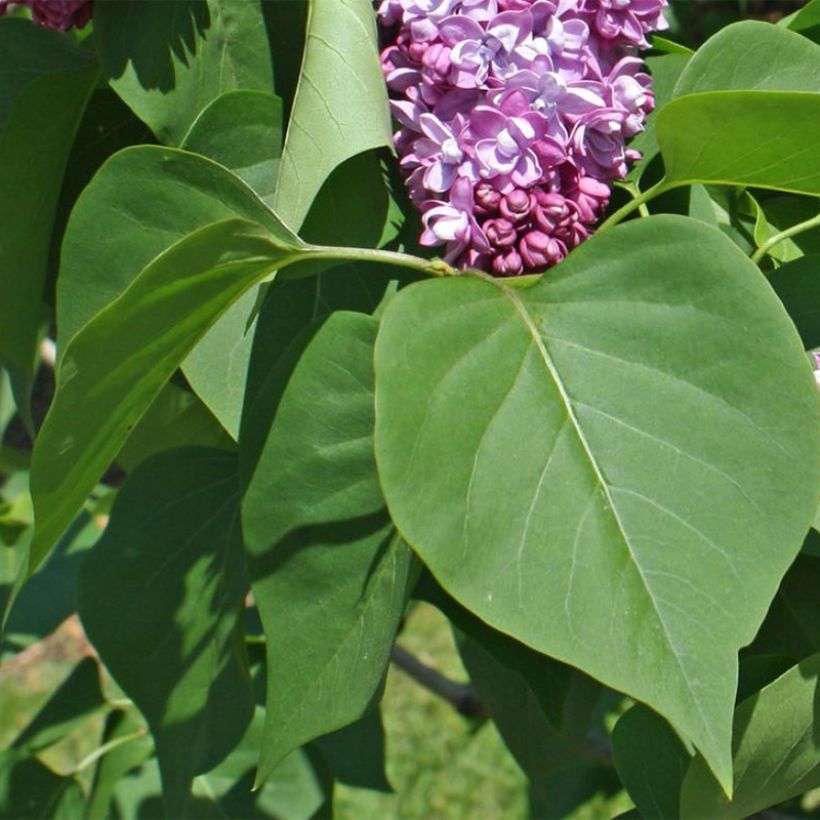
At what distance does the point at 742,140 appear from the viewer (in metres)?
0.57

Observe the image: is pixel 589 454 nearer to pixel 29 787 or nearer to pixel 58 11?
pixel 58 11

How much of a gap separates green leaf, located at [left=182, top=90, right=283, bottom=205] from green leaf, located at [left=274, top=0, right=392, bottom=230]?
49mm

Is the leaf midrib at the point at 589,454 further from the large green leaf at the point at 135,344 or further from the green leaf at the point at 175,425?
the green leaf at the point at 175,425

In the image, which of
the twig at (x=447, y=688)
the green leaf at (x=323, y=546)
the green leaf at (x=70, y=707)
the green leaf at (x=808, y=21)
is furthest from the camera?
the twig at (x=447, y=688)

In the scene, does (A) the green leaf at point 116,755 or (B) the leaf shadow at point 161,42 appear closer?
(B) the leaf shadow at point 161,42

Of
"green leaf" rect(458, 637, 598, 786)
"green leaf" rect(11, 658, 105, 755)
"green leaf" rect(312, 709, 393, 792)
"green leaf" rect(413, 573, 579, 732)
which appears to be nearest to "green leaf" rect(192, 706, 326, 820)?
"green leaf" rect(312, 709, 393, 792)

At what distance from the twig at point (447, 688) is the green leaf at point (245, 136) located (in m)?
0.74

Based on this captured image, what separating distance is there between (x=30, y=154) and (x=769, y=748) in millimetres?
508

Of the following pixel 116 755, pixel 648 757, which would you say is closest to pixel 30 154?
pixel 648 757

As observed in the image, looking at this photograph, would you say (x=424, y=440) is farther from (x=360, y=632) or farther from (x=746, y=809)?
(x=746, y=809)

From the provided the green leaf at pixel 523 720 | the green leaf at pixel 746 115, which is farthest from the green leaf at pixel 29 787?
the green leaf at pixel 746 115

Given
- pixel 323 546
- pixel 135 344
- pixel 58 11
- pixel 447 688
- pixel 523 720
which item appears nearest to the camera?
pixel 135 344

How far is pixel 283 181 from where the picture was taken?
621mm

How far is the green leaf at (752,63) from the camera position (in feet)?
2.05
